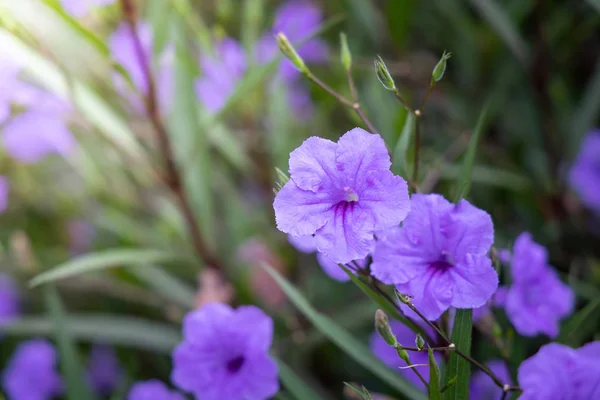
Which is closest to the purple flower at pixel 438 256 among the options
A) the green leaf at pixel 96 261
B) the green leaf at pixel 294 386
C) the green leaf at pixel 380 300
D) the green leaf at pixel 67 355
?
the green leaf at pixel 380 300

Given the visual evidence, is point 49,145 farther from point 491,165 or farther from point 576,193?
point 576,193

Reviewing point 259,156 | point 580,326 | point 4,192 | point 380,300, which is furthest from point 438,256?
point 4,192

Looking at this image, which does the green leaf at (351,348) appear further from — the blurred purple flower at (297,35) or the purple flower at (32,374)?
the blurred purple flower at (297,35)

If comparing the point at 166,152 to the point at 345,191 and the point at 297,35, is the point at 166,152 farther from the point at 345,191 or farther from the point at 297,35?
the point at 297,35

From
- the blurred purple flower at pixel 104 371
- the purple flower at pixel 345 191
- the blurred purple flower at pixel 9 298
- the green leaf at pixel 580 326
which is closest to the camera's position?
the purple flower at pixel 345 191

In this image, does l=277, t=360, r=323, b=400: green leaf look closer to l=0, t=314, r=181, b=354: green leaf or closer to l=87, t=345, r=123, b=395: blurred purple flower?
l=0, t=314, r=181, b=354: green leaf
